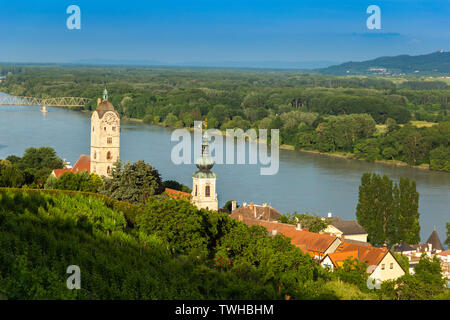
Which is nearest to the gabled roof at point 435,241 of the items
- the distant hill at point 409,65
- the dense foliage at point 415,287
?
the dense foliage at point 415,287

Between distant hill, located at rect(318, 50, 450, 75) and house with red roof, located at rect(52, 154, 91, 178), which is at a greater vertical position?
distant hill, located at rect(318, 50, 450, 75)

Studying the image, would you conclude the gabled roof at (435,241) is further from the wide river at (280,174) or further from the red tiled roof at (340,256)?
the red tiled roof at (340,256)

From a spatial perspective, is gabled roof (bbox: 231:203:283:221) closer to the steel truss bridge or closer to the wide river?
the wide river

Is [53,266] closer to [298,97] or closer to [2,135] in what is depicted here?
[2,135]

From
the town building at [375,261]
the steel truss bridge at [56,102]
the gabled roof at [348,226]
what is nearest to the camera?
the town building at [375,261]

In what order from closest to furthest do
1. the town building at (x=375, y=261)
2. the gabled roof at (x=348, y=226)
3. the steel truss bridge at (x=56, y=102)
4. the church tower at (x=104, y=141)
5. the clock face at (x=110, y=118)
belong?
the town building at (x=375, y=261) → the gabled roof at (x=348, y=226) → the church tower at (x=104, y=141) → the clock face at (x=110, y=118) → the steel truss bridge at (x=56, y=102)

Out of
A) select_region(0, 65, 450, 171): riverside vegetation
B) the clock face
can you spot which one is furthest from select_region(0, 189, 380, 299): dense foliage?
select_region(0, 65, 450, 171): riverside vegetation
